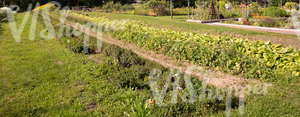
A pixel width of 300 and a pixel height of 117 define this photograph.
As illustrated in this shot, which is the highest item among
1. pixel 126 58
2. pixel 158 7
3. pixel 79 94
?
pixel 158 7

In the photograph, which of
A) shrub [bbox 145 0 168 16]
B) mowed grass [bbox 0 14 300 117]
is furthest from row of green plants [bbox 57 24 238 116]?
shrub [bbox 145 0 168 16]

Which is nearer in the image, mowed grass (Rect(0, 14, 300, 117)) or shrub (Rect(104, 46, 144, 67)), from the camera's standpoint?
mowed grass (Rect(0, 14, 300, 117))

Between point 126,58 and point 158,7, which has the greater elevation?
point 158,7

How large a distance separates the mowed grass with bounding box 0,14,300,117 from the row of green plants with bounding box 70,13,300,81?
43 cm

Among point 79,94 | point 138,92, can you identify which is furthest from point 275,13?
point 79,94

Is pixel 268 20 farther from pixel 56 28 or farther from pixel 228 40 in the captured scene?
pixel 56 28

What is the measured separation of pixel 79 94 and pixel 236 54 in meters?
3.44

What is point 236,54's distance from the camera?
543cm

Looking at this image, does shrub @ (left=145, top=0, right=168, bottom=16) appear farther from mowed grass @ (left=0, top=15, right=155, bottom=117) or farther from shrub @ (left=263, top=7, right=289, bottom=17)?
mowed grass @ (left=0, top=15, right=155, bottom=117)

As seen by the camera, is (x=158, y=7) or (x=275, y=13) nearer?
(x=275, y=13)

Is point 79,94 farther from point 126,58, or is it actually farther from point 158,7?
point 158,7

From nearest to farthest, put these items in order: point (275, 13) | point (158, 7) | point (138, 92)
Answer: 1. point (138, 92)
2. point (275, 13)
3. point (158, 7)

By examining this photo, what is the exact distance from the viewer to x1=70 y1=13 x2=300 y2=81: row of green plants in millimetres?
4887

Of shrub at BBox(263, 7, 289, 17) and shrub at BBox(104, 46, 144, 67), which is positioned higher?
shrub at BBox(263, 7, 289, 17)
